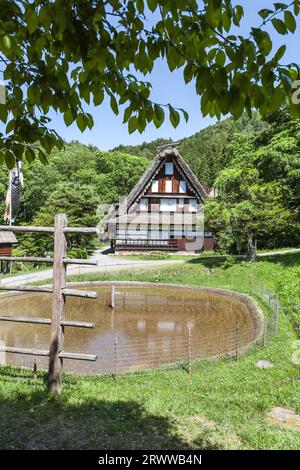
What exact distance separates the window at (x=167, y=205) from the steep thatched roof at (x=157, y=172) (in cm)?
220

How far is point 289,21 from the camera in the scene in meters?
2.41

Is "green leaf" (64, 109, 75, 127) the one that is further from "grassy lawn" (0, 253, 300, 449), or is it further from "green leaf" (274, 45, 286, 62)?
"grassy lawn" (0, 253, 300, 449)

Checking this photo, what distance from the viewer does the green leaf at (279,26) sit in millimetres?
2408

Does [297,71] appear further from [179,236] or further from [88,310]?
[179,236]

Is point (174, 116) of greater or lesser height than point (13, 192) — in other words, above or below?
below

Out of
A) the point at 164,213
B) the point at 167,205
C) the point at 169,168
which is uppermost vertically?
the point at 169,168

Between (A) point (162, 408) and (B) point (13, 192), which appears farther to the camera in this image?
(B) point (13, 192)

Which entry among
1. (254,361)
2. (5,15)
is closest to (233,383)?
(254,361)

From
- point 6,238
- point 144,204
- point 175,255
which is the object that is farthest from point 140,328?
point 144,204

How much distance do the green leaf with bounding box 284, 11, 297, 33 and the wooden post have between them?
4.52 m

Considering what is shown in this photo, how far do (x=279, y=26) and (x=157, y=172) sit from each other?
3273cm

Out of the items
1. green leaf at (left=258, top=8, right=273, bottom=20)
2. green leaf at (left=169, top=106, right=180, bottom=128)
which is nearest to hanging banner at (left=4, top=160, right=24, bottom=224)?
green leaf at (left=169, top=106, right=180, bottom=128)

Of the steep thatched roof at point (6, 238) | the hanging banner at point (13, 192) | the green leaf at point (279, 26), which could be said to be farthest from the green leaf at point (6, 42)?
the hanging banner at point (13, 192)

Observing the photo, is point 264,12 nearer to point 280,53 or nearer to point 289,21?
point 289,21
